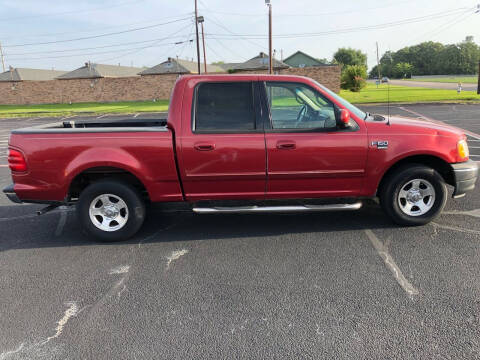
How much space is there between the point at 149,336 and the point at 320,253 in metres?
1.97

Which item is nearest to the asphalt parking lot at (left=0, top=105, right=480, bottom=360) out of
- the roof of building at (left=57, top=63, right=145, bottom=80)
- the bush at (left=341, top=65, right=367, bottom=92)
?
the bush at (left=341, top=65, right=367, bottom=92)

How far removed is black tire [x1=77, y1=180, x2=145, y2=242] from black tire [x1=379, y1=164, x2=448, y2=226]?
9.72 ft

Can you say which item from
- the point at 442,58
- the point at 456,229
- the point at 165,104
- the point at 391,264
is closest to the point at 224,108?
the point at 391,264

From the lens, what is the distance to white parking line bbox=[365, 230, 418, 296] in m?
3.06

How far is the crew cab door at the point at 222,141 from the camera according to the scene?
154 inches

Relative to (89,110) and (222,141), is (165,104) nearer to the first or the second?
(89,110)

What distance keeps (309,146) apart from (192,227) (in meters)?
1.89

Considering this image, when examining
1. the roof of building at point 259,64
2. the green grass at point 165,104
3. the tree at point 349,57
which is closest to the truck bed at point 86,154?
the green grass at point 165,104

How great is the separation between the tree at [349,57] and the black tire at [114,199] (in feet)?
377

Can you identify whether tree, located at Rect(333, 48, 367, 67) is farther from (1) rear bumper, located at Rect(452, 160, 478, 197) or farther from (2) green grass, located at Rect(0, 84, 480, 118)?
(1) rear bumper, located at Rect(452, 160, 478, 197)

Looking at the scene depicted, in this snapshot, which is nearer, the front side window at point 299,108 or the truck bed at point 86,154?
the truck bed at point 86,154

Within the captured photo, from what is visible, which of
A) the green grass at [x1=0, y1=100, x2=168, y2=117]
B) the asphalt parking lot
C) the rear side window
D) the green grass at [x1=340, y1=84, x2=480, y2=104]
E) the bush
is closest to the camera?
the asphalt parking lot

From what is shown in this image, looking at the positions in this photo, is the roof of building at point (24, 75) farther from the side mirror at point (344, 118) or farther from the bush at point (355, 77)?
the side mirror at point (344, 118)

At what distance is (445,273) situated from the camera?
10.7 feet
